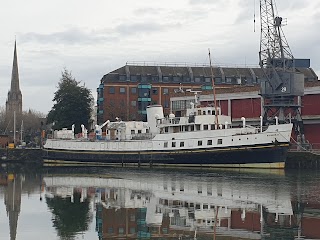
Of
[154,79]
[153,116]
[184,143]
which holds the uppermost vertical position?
[154,79]

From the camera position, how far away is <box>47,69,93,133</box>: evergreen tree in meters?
90.9

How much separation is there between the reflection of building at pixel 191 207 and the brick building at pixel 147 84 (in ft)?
192

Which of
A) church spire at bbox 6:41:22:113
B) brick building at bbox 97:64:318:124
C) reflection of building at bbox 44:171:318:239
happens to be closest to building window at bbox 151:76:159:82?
brick building at bbox 97:64:318:124

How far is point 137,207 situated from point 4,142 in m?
61.2

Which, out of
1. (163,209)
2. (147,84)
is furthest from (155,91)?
(163,209)

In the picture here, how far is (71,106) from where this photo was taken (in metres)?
90.9

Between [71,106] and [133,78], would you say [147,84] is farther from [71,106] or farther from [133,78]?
[71,106]

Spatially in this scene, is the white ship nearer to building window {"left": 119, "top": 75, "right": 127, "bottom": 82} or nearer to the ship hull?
the ship hull

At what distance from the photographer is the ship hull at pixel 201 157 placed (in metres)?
55.9

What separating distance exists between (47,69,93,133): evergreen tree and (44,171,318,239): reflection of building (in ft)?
152

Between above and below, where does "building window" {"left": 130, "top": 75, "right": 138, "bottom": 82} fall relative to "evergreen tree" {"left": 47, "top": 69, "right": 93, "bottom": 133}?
above

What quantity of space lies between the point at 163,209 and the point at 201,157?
101 ft

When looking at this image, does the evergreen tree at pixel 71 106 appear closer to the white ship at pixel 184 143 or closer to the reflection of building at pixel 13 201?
the white ship at pixel 184 143

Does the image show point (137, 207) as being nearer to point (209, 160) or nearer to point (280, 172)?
point (280, 172)
